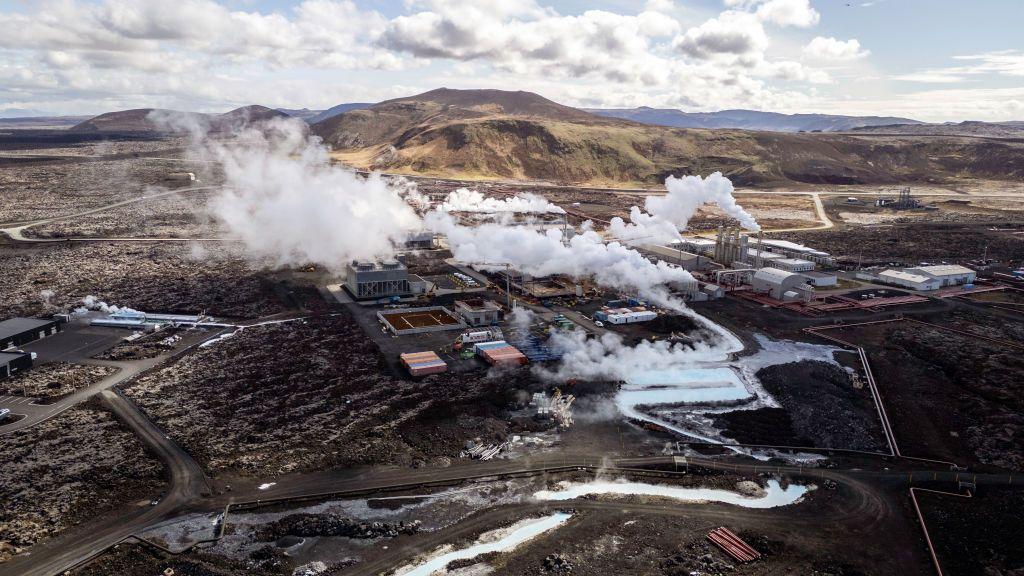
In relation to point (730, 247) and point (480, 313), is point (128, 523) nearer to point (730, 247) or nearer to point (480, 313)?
point (480, 313)

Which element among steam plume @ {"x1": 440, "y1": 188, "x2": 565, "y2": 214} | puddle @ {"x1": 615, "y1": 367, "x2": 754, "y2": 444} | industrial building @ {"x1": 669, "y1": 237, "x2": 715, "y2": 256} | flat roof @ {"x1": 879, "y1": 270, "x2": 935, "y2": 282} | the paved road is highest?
steam plume @ {"x1": 440, "y1": 188, "x2": 565, "y2": 214}

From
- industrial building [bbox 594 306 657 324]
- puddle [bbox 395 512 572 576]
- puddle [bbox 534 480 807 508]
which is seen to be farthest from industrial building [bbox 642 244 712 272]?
puddle [bbox 395 512 572 576]

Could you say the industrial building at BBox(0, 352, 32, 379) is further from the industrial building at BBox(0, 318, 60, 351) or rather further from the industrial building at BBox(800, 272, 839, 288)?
the industrial building at BBox(800, 272, 839, 288)

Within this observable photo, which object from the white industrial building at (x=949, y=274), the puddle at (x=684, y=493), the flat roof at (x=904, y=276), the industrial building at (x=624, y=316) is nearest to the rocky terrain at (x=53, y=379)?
the puddle at (x=684, y=493)

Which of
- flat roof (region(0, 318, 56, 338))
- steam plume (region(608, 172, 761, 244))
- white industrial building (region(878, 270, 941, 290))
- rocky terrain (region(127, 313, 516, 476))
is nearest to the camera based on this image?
rocky terrain (region(127, 313, 516, 476))

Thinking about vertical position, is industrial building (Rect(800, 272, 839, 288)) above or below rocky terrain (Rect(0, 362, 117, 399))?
above

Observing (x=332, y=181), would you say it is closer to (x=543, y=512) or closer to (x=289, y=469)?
(x=289, y=469)

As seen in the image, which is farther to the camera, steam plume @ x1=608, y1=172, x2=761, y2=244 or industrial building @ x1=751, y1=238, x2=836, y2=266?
industrial building @ x1=751, y1=238, x2=836, y2=266

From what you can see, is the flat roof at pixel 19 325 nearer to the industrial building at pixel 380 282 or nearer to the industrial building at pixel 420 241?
the industrial building at pixel 380 282
